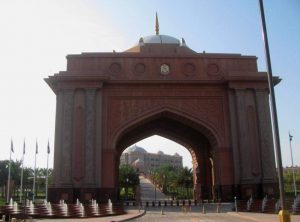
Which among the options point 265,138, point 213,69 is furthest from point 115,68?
point 265,138

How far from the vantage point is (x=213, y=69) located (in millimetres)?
27766

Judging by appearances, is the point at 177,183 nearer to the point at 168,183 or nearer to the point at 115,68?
the point at 168,183

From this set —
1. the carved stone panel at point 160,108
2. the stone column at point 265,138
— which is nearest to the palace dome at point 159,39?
the carved stone panel at point 160,108

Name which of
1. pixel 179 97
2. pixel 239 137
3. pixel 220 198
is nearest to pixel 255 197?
pixel 220 198

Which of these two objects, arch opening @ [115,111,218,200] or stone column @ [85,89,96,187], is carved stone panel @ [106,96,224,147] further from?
arch opening @ [115,111,218,200]

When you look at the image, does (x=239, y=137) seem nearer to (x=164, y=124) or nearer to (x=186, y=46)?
(x=164, y=124)

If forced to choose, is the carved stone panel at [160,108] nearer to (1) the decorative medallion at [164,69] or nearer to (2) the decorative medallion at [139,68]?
(1) the decorative medallion at [164,69]

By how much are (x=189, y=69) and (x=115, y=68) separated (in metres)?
5.31

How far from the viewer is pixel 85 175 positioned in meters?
24.4

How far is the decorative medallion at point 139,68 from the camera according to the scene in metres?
27.4

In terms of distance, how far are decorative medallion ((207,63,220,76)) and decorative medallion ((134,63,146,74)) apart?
4.68m

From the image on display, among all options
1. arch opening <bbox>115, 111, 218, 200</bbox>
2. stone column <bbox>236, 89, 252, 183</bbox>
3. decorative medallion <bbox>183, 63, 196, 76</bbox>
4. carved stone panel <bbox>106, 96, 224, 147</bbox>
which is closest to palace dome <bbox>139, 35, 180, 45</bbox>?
decorative medallion <bbox>183, 63, 196, 76</bbox>

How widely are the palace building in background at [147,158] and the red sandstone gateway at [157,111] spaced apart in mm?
76470

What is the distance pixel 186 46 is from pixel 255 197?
47.0 feet
